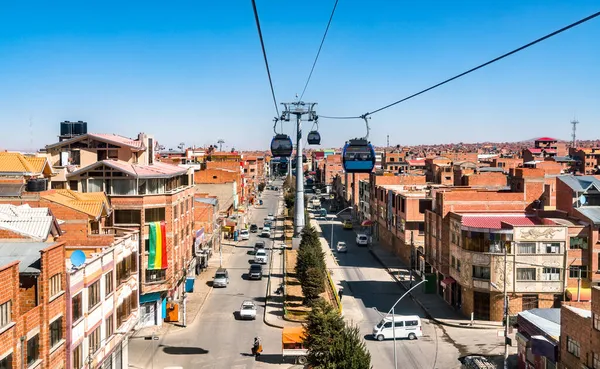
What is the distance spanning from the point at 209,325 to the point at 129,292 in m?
10.1

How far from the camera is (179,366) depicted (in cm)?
2980

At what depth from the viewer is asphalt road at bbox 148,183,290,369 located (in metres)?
30.7

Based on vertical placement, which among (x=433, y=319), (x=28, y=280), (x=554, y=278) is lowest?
(x=433, y=319)

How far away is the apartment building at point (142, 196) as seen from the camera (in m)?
36.6

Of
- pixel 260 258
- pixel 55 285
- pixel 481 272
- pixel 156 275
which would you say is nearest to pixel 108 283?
pixel 55 285

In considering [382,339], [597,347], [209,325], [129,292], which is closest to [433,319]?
[382,339]

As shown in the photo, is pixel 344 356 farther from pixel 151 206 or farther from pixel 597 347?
pixel 151 206

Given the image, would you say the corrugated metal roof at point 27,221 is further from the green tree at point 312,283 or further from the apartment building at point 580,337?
the apartment building at point 580,337

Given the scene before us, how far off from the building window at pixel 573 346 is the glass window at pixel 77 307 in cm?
1896

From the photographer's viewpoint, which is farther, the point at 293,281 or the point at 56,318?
the point at 293,281

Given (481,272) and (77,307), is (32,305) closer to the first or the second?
(77,307)

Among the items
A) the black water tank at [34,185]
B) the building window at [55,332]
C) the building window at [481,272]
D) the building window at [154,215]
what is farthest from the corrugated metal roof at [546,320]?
the black water tank at [34,185]

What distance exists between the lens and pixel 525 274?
3781 centimetres

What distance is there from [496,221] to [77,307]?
2738 centimetres
